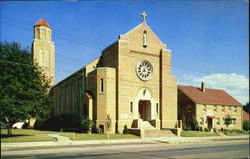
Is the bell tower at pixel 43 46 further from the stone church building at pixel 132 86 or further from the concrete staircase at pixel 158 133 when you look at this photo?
the concrete staircase at pixel 158 133

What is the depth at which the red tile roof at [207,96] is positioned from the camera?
170ft

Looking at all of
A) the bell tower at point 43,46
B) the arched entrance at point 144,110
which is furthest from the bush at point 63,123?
the bell tower at point 43,46

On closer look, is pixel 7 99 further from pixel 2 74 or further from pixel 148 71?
pixel 148 71

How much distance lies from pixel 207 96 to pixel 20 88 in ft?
133

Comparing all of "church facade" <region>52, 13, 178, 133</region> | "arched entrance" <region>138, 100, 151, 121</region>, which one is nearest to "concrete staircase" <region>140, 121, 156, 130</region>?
"church facade" <region>52, 13, 178, 133</region>

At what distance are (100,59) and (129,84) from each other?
8012 mm

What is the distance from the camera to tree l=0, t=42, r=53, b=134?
75.0 feet

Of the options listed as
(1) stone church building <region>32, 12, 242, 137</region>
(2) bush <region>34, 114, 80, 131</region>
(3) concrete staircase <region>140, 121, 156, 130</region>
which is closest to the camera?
(1) stone church building <region>32, 12, 242, 137</region>

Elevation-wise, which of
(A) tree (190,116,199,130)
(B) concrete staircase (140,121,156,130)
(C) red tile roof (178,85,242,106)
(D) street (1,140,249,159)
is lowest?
(A) tree (190,116,199,130)

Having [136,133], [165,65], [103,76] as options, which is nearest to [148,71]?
[165,65]

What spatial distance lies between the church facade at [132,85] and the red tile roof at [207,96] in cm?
1207

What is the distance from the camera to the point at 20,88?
23.2 metres

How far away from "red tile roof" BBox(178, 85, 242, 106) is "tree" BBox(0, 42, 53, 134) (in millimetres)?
32422

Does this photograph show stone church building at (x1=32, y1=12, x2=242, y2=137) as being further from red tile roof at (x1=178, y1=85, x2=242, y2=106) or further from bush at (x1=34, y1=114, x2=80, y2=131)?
red tile roof at (x1=178, y1=85, x2=242, y2=106)
